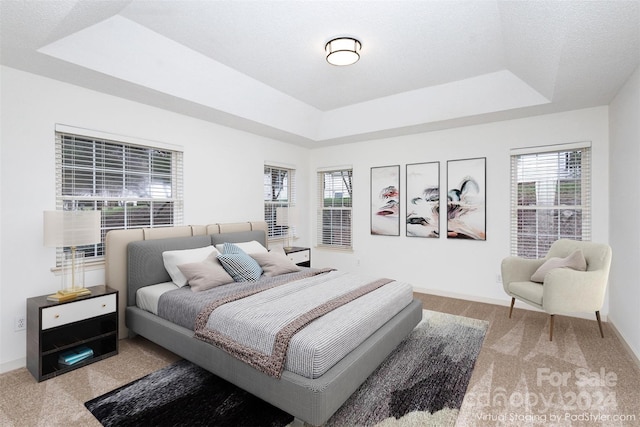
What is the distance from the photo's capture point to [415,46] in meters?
3.05

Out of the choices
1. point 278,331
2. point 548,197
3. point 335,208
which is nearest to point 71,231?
point 278,331

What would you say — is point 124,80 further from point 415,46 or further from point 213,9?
point 415,46

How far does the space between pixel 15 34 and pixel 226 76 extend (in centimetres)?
179

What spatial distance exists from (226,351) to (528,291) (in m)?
3.03

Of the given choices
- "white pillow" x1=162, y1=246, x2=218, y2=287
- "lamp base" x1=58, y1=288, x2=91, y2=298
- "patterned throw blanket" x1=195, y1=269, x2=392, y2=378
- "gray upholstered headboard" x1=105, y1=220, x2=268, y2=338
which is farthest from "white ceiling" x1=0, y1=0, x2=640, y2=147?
"patterned throw blanket" x1=195, y1=269, x2=392, y2=378

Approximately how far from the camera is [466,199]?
449 cm

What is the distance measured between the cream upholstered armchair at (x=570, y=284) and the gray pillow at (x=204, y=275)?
3.08 metres

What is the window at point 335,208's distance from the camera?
5.71 metres

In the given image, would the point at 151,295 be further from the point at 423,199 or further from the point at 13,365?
the point at 423,199

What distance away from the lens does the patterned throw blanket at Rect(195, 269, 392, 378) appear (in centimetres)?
194

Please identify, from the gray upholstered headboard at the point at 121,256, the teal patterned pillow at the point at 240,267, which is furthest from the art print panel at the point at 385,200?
the gray upholstered headboard at the point at 121,256

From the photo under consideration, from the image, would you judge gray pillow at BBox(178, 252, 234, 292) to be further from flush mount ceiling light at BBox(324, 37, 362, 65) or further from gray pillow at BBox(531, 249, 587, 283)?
gray pillow at BBox(531, 249, 587, 283)

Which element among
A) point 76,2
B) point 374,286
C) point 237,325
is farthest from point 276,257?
point 76,2

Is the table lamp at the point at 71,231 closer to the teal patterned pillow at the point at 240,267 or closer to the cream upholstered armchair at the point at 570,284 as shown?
the teal patterned pillow at the point at 240,267
